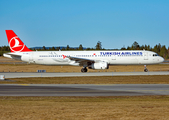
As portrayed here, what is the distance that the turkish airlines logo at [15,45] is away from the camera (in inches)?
1944

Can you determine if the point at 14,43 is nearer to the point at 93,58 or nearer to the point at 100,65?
the point at 93,58

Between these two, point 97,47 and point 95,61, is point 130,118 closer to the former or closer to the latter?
point 95,61

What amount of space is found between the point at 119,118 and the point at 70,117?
7.94 feet

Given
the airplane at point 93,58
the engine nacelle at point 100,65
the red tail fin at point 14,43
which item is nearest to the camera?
the engine nacelle at point 100,65

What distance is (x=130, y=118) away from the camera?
11.3m

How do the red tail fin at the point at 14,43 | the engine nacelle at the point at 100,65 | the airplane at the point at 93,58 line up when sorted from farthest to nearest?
the red tail fin at the point at 14,43 < the airplane at the point at 93,58 < the engine nacelle at the point at 100,65

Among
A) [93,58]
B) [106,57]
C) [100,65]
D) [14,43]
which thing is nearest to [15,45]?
[14,43]

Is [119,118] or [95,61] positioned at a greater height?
[95,61]

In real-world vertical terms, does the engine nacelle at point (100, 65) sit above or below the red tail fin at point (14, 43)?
below

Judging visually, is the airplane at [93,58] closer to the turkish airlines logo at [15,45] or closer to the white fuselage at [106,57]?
the white fuselage at [106,57]

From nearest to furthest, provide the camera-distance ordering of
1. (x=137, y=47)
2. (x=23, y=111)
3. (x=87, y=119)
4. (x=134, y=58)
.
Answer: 1. (x=87, y=119)
2. (x=23, y=111)
3. (x=134, y=58)
4. (x=137, y=47)

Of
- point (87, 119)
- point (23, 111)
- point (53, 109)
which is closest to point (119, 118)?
point (87, 119)

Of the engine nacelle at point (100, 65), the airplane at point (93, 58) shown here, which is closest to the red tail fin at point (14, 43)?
the airplane at point (93, 58)

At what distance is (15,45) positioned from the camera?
49.4 metres
